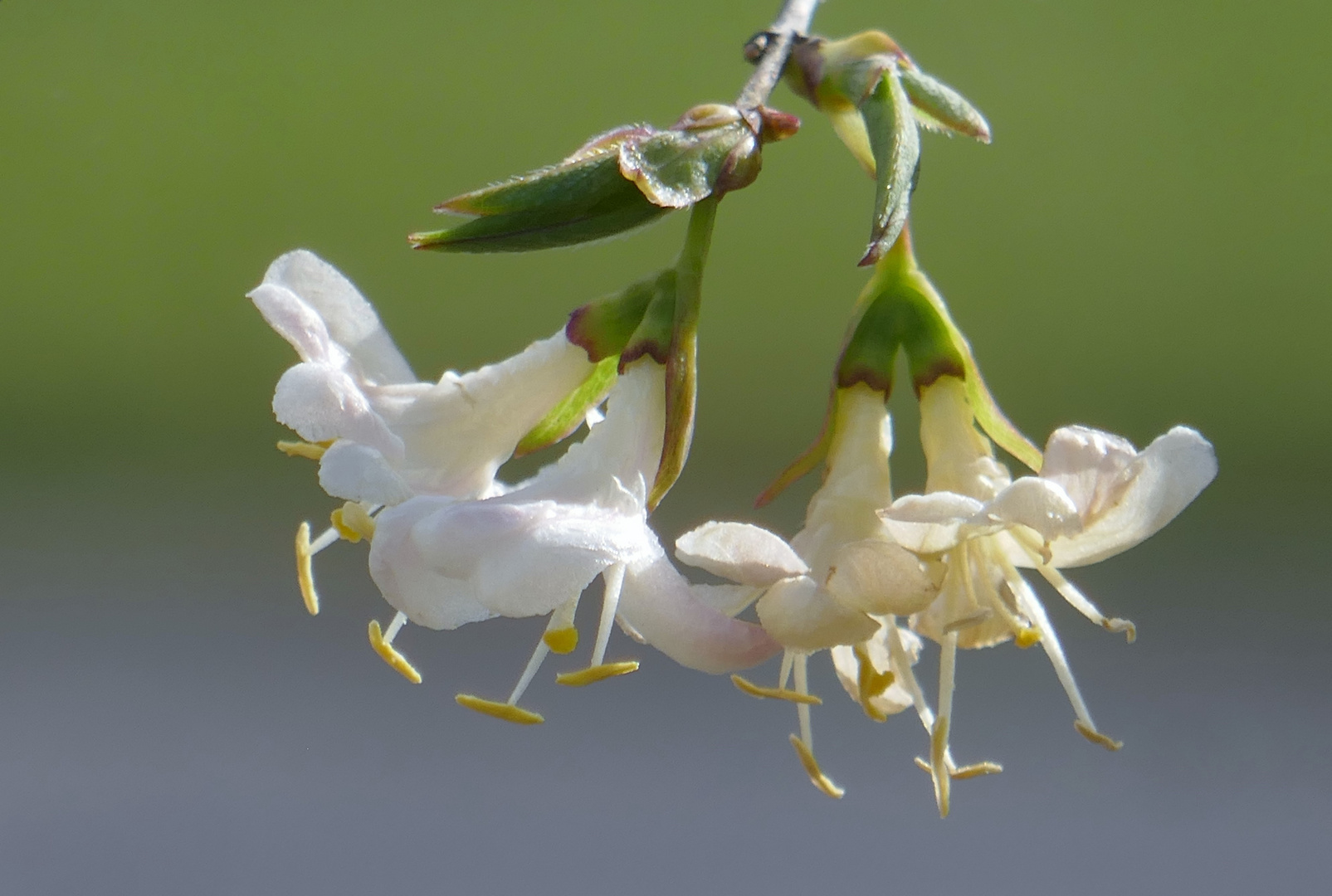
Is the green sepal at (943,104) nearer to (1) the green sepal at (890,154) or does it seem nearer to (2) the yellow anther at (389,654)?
(1) the green sepal at (890,154)

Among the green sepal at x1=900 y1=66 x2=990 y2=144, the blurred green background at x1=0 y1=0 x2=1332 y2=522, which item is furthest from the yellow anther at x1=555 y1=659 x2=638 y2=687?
the blurred green background at x1=0 y1=0 x2=1332 y2=522

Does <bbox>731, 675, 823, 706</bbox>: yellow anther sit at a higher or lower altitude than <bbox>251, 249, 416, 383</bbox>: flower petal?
lower

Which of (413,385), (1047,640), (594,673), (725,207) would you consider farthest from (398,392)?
(725,207)

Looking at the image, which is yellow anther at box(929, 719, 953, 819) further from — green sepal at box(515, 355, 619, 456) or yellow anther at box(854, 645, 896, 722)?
green sepal at box(515, 355, 619, 456)

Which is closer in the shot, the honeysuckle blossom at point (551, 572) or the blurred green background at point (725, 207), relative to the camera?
the honeysuckle blossom at point (551, 572)

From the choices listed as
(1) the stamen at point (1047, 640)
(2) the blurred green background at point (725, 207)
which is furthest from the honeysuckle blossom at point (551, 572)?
(2) the blurred green background at point (725, 207)

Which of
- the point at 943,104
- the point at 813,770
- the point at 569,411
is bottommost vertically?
the point at 813,770

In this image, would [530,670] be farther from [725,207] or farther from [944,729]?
[725,207]
